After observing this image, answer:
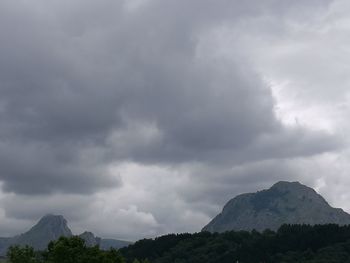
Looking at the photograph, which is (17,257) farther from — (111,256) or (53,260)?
(111,256)

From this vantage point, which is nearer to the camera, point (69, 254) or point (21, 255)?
point (69, 254)

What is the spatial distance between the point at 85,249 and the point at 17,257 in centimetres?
1464

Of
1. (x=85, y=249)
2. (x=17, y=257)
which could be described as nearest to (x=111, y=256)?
(x=85, y=249)

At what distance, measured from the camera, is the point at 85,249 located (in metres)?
119

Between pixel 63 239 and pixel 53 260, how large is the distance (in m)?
4.70

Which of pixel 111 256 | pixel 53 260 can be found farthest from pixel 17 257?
pixel 111 256

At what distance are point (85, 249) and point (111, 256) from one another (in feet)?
18.5

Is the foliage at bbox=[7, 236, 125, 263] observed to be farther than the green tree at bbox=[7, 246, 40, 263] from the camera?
No

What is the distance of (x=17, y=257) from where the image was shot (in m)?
121

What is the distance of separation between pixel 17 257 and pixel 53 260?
903 cm

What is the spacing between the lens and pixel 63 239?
392 feet

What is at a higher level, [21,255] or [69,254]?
[21,255]

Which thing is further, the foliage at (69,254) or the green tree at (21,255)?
the green tree at (21,255)

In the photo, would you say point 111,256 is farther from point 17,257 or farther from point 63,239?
point 17,257
